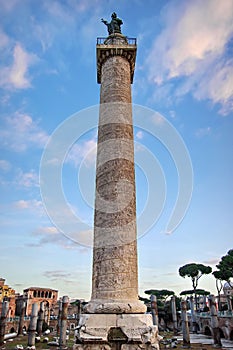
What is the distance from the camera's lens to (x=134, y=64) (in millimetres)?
13039

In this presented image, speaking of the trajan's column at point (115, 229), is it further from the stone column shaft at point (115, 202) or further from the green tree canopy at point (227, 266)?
the green tree canopy at point (227, 266)

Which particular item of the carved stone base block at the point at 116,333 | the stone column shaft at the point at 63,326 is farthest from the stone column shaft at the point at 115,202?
the stone column shaft at the point at 63,326

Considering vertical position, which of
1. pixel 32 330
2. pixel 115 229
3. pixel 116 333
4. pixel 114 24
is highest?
pixel 114 24

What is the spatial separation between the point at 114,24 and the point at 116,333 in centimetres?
1323

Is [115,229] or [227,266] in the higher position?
[227,266]

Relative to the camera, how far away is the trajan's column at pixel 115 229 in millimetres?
7473

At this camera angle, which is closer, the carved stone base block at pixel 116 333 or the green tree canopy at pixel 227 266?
the carved stone base block at pixel 116 333

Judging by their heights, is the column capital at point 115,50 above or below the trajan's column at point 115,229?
above

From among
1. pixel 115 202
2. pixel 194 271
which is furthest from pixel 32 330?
pixel 194 271

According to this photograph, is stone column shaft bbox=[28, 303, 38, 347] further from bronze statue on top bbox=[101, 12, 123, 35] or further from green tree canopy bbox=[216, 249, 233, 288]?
green tree canopy bbox=[216, 249, 233, 288]

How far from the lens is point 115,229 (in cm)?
894

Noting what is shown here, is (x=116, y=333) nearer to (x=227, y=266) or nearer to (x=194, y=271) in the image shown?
(x=227, y=266)

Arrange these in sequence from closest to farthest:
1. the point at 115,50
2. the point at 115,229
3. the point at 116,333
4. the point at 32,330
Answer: the point at 116,333
the point at 115,229
the point at 115,50
the point at 32,330

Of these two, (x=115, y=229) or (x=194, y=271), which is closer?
(x=115, y=229)
